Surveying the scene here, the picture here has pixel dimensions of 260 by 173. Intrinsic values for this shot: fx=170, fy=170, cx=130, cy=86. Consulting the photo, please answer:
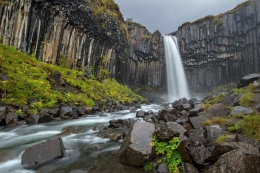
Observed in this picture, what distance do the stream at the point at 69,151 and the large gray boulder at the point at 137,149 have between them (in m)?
0.19

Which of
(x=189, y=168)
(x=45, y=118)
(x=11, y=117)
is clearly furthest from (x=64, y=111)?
(x=189, y=168)

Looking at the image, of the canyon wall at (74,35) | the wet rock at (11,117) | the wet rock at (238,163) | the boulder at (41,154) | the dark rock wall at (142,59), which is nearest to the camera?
the wet rock at (238,163)

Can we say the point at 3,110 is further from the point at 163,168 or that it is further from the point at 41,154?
the point at 163,168

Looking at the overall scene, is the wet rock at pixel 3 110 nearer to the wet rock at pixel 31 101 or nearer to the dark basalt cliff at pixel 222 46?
the wet rock at pixel 31 101

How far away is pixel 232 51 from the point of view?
4075 centimetres

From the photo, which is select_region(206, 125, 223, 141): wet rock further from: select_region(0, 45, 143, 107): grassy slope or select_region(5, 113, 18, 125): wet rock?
select_region(0, 45, 143, 107): grassy slope

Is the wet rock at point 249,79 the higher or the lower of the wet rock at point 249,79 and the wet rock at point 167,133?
the higher

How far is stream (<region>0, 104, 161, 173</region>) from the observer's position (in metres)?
4.56

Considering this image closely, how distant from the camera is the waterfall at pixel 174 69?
44781 mm

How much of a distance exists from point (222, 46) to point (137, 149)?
44603 millimetres

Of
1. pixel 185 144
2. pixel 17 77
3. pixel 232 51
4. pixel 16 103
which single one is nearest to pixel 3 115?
pixel 16 103

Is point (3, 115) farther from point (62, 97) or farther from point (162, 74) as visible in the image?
point (162, 74)

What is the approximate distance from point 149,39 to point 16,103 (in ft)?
120

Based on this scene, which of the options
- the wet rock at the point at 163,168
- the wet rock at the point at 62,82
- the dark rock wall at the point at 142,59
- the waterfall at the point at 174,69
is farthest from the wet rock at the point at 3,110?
the waterfall at the point at 174,69
